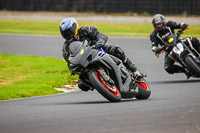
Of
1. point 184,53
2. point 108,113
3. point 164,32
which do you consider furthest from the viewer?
point 164,32

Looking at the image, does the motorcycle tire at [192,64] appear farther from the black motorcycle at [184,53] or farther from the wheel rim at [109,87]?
the wheel rim at [109,87]

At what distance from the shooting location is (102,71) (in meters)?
8.60

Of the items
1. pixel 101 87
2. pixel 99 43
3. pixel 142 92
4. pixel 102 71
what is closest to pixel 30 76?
pixel 142 92

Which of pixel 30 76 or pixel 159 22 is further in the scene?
pixel 30 76

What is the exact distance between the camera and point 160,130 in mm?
6309

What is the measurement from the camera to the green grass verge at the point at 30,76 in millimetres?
11305

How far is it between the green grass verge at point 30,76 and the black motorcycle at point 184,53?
2.55 metres

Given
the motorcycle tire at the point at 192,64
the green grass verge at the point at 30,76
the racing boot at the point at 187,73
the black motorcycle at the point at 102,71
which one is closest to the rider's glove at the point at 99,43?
the black motorcycle at the point at 102,71

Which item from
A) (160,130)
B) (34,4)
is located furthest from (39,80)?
(34,4)

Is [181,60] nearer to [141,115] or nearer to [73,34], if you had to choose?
[73,34]

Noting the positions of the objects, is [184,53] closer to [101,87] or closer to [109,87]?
[109,87]

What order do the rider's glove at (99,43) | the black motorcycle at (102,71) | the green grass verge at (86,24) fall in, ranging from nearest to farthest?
the black motorcycle at (102,71), the rider's glove at (99,43), the green grass verge at (86,24)

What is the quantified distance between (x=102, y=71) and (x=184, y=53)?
427 centimetres

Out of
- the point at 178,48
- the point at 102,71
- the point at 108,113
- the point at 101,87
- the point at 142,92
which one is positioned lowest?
the point at 142,92
